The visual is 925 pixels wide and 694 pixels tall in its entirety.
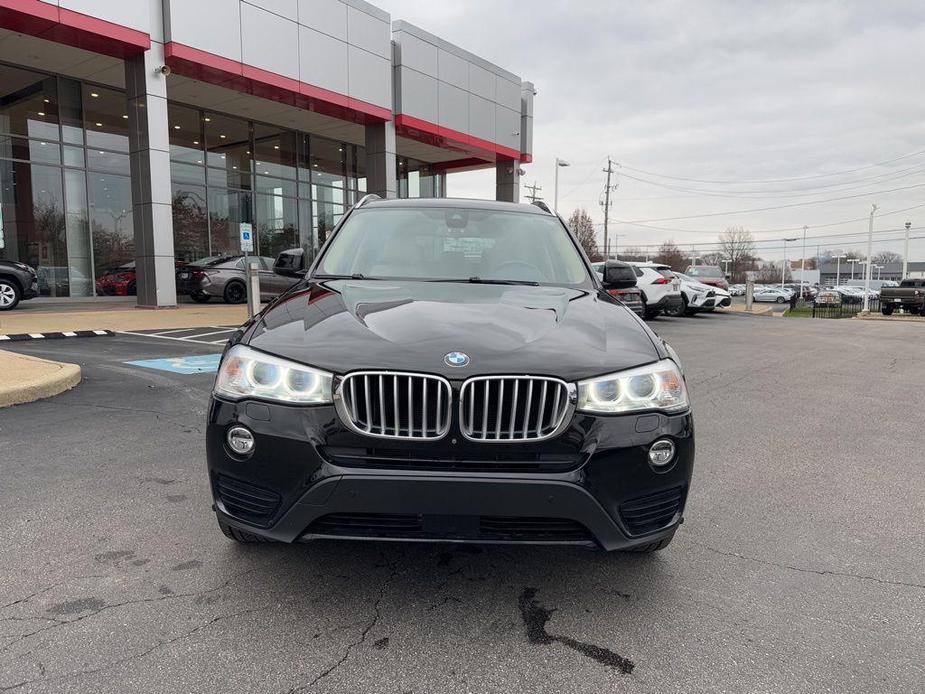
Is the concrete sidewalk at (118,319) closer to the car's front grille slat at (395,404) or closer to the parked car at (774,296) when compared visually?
the car's front grille slat at (395,404)

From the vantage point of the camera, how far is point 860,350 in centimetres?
1179

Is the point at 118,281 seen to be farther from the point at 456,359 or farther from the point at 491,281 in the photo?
the point at 456,359

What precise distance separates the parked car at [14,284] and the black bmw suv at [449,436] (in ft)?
50.6

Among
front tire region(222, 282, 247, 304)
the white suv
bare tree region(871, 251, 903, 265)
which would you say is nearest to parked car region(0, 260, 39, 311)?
front tire region(222, 282, 247, 304)

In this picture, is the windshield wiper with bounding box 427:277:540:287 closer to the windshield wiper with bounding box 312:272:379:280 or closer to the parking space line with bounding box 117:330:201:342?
the windshield wiper with bounding box 312:272:379:280

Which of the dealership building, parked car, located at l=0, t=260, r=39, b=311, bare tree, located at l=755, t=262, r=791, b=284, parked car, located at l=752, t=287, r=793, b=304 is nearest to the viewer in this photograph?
parked car, located at l=0, t=260, r=39, b=311

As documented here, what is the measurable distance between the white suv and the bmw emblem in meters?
15.2

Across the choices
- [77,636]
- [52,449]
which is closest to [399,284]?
[77,636]

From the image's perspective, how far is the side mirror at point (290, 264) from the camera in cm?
413

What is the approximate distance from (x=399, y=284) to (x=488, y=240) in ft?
2.79

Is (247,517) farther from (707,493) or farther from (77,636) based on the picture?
(707,493)

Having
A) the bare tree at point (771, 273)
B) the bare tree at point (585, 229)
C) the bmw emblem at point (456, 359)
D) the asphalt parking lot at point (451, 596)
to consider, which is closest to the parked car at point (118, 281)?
the asphalt parking lot at point (451, 596)

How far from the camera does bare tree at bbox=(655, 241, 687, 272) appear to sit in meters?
83.6

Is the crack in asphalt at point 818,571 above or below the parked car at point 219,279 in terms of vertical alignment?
below
